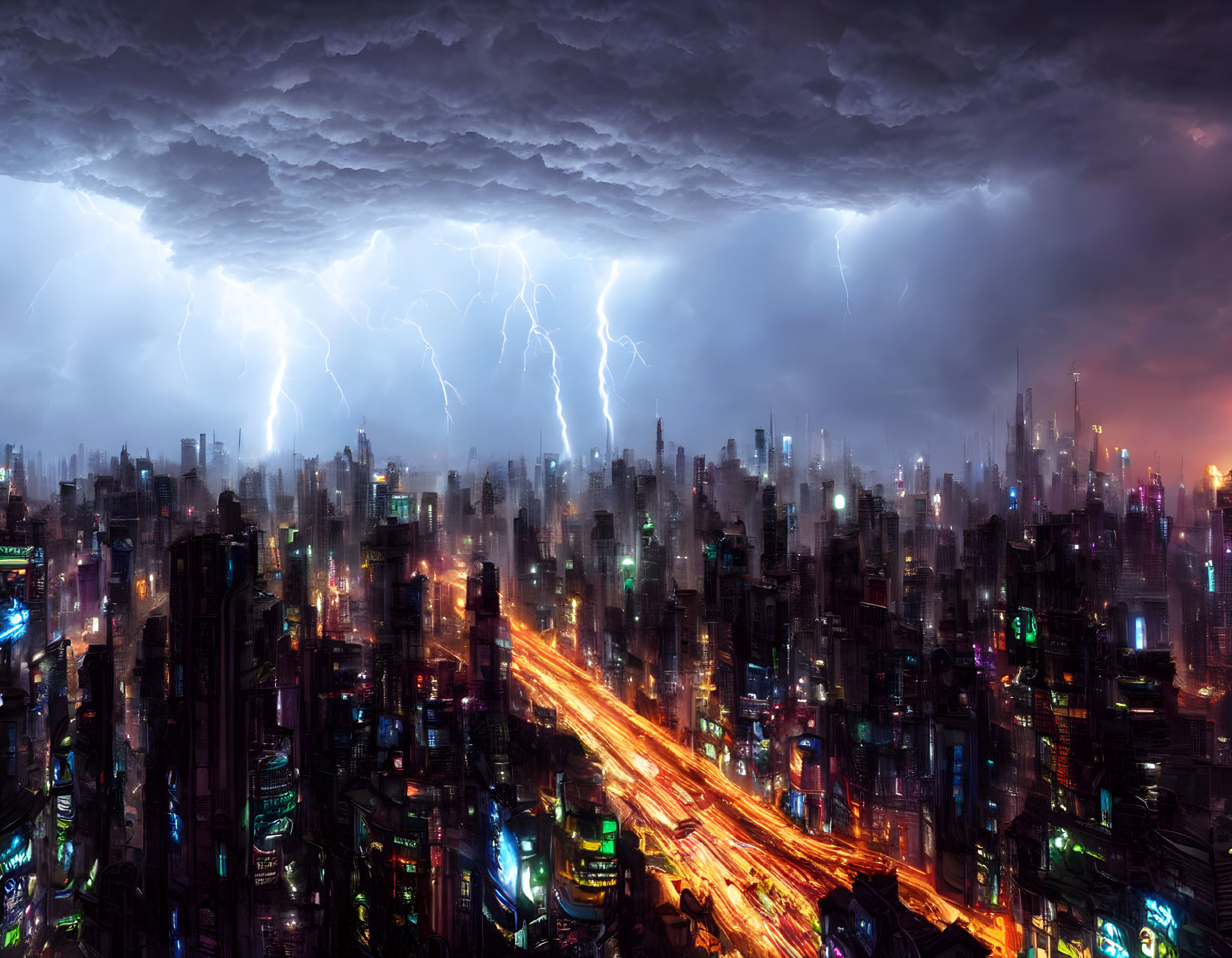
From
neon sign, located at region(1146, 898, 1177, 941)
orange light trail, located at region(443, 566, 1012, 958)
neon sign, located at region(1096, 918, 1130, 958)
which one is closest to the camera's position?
neon sign, located at region(1146, 898, 1177, 941)

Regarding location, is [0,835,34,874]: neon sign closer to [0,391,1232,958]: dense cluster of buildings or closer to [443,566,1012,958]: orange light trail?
[0,391,1232,958]: dense cluster of buildings

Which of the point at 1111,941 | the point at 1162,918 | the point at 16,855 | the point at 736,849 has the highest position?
the point at 16,855

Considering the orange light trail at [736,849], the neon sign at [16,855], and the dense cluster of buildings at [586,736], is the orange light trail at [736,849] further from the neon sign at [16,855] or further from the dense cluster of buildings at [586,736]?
the neon sign at [16,855]

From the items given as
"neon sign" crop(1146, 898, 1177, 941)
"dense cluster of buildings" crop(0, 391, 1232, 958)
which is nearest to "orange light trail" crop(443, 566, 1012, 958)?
"dense cluster of buildings" crop(0, 391, 1232, 958)

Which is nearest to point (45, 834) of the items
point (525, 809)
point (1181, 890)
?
point (525, 809)

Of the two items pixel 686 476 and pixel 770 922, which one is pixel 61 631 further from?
pixel 686 476

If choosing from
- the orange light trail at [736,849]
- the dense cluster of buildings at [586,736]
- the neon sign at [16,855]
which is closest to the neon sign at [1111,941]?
the dense cluster of buildings at [586,736]

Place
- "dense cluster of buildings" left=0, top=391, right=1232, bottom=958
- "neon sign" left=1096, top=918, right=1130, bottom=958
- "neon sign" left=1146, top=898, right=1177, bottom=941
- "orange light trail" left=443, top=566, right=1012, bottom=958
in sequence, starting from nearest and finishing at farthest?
"neon sign" left=1146, top=898, right=1177, bottom=941
"neon sign" left=1096, top=918, right=1130, bottom=958
"dense cluster of buildings" left=0, top=391, right=1232, bottom=958
"orange light trail" left=443, top=566, right=1012, bottom=958

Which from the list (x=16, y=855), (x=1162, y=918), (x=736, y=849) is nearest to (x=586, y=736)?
(x=736, y=849)

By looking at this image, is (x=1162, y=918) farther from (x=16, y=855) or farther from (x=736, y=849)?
(x=16, y=855)
